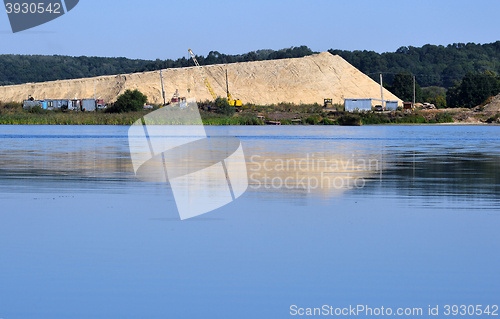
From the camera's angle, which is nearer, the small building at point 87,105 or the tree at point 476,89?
the small building at point 87,105

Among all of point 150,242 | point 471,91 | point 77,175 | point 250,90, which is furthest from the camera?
point 250,90

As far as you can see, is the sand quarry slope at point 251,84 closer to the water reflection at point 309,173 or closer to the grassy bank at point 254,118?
the grassy bank at point 254,118

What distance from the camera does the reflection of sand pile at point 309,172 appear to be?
1376 centimetres

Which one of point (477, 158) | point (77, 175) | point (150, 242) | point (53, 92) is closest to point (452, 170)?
point (477, 158)

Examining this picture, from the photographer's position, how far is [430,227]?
9.12 metres

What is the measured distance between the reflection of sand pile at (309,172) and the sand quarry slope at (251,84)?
102m

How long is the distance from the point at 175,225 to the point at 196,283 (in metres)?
2.95

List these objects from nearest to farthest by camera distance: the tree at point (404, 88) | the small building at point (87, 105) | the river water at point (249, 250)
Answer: the river water at point (249, 250), the small building at point (87, 105), the tree at point (404, 88)

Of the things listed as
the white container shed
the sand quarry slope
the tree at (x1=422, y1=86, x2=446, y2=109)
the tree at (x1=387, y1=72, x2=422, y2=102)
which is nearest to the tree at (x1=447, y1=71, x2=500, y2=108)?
the tree at (x1=422, y1=86, x2=446, y2=109)

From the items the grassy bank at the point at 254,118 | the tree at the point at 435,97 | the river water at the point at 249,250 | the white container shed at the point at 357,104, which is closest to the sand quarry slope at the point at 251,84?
the tree at the point at 435,97

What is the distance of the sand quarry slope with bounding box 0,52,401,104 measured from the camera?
127 metres

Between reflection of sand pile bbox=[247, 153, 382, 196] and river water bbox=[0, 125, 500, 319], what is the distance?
0.18m

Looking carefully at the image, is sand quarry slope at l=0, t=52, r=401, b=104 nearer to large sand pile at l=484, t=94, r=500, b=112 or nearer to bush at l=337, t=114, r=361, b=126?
large sand pile at l=484, t=94, r=500, b=112

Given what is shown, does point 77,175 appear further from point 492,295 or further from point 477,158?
Answer: point 477,158
